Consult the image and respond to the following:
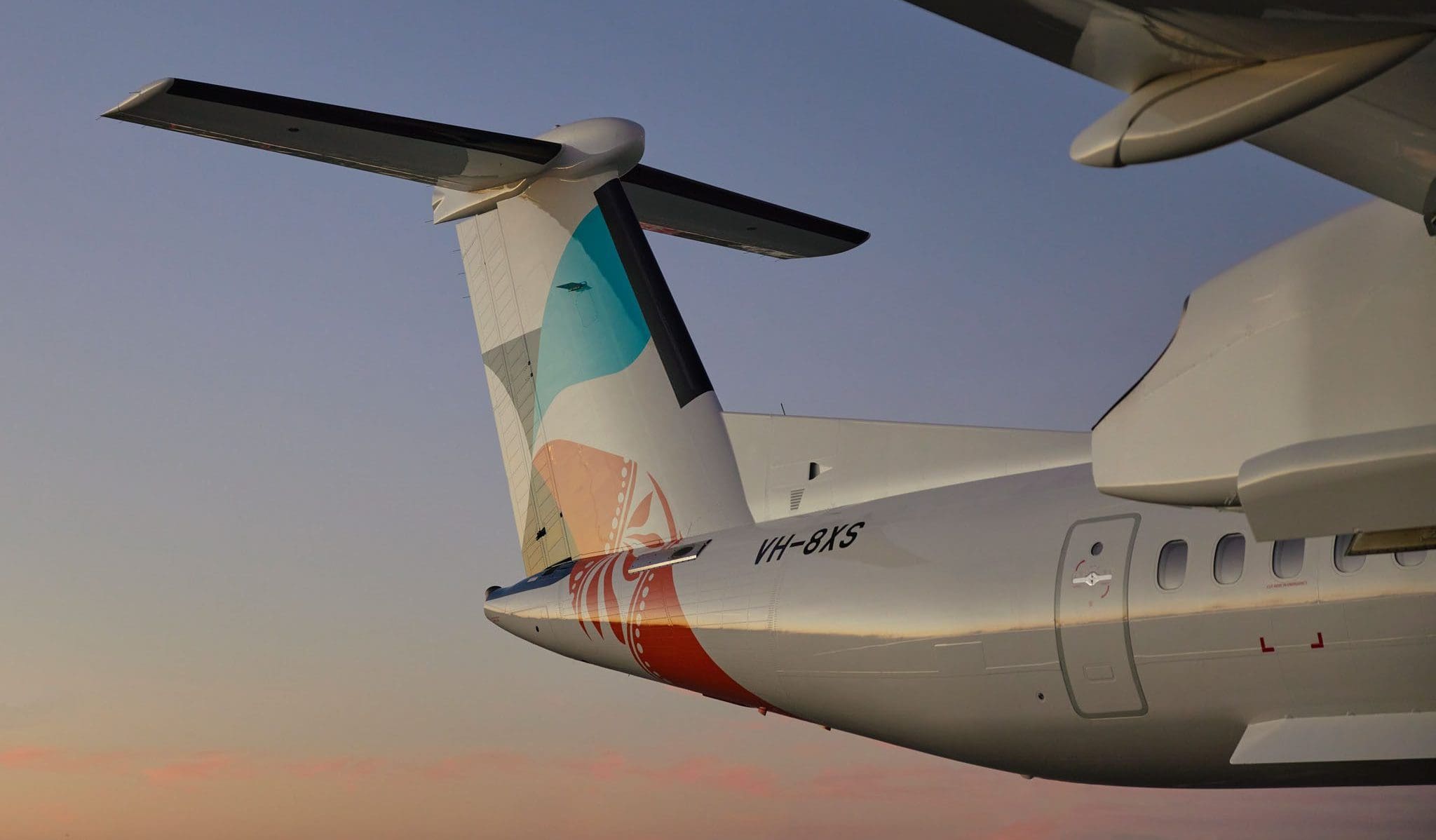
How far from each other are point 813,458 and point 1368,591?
3304mm

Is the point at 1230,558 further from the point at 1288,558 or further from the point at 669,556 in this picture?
the point at 669,556

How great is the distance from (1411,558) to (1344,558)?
0.78 feet

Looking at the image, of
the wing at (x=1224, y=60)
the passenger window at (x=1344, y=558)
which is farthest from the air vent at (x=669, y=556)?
the wing at (x=1224, y=60)

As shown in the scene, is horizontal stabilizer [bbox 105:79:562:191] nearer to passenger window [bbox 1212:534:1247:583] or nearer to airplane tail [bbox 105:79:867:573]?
airplane tail [bbox 105:79:867:573]

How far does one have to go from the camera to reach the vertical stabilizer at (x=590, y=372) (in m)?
8.41

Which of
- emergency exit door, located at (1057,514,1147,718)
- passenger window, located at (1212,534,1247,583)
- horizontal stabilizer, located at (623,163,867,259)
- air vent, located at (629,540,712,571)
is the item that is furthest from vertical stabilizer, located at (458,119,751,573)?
passenger window, located at (1212,534,1247,583)

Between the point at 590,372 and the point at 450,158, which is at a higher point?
the point at 450,158

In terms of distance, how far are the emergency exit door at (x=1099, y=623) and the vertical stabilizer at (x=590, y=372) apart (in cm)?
254

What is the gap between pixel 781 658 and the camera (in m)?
6.89

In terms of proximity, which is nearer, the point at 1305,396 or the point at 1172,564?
the point at 1305,396

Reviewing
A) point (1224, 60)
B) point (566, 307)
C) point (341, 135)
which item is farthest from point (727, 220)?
point (1224, 60)

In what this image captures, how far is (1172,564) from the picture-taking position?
5.66 metres

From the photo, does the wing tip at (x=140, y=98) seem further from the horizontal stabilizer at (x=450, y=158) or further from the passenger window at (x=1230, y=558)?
the passenger window at (x=1230, y=558)

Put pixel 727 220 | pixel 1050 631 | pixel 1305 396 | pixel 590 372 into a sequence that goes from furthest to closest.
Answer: pixel 727 220
pixel 590 372
pixel 1050 631
pixel 1305 396
